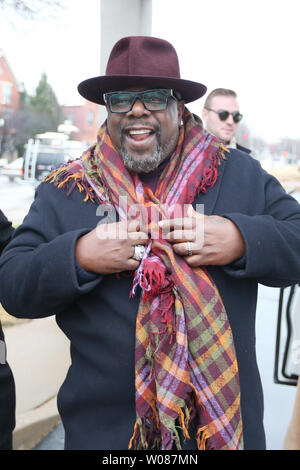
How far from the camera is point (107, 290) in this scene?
4.60 ft

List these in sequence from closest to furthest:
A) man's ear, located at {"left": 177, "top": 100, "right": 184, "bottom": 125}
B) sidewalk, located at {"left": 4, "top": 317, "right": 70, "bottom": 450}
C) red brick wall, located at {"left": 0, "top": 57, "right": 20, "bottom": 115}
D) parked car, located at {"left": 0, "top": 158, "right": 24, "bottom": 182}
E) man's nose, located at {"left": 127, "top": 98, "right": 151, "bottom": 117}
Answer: man's nose, located at {"left": 127, "top": 98, "right": 151, "bottom": 117} → man's ear, located at {"left": 177, "top": 100, "right": 184, "bottom": 125} → red brick wall, located at {"left": 0, "top": 57, "right": 20, "bottom": 115} → parked car, located at {"left": 0, "top": 158, "right": 24, "bottom": 182} → sidewalk, located at {"left": 4, "top": 317, "right": 70, "bottom": 450}

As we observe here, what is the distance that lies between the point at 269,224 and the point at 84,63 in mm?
1983

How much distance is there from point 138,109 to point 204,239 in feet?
1.55

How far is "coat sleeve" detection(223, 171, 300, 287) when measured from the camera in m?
1.31

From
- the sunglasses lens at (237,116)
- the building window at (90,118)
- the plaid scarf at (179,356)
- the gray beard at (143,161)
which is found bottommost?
the plaid scarf at (179,356)

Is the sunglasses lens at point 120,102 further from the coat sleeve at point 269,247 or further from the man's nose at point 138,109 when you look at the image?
the coat sleeve at point 269,247

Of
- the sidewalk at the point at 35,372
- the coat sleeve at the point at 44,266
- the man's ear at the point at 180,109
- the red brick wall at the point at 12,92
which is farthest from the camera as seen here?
the sidewalk at the point at 35,372

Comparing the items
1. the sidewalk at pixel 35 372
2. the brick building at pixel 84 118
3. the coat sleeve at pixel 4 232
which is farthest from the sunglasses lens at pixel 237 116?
A: the sidewalk at pixel 35 372

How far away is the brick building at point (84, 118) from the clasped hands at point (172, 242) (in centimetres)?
176

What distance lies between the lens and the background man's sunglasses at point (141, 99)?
4.69 feet

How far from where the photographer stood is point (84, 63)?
2.83 m

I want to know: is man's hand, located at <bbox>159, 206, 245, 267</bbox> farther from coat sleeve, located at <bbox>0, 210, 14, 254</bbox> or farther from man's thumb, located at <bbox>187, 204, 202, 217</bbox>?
coat sleeve, located at <bbox>0, 210, 14, 254</bbox>

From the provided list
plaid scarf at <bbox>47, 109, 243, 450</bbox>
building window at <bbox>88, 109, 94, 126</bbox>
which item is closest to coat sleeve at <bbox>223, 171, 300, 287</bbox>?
plaid scarf at <bbox>47, 109, 243, 450</bbox>

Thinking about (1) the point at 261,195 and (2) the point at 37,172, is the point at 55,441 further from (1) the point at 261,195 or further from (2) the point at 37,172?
(1) the point at 261,195
